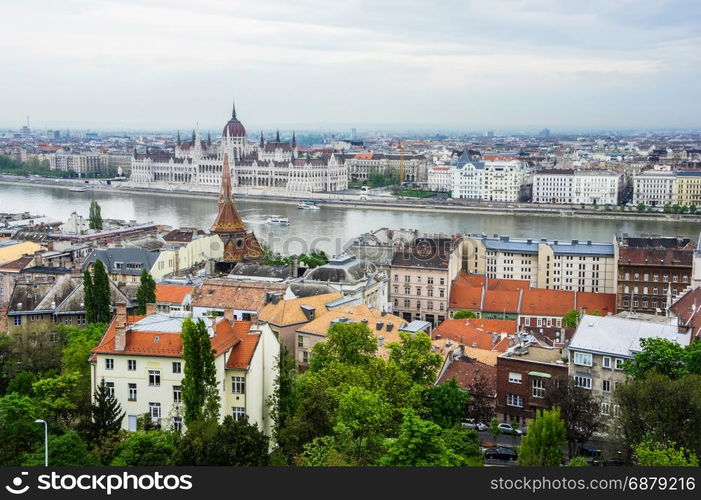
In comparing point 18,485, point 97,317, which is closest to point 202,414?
point 18,485

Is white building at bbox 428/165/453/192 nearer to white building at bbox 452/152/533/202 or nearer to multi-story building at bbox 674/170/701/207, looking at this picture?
white building at bbox 452/152/533/202

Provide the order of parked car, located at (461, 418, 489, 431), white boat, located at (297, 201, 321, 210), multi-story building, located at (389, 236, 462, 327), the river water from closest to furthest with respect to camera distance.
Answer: parked car, located at (461, 418, 489, 431) < multi-story building, located at (389, 236, 462, 327) < the river water < white boat, located at (297, 201, 321, 210)

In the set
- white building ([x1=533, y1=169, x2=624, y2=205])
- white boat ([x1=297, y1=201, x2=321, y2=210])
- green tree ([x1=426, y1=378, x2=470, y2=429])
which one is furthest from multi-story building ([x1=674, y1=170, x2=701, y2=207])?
green tree ([x1=426, y1=378, x2=470, y2=429])

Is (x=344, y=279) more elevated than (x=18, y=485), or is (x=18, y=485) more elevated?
(x=18, y=485)

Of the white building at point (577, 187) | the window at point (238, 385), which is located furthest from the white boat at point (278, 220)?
the window at point (238, 385)

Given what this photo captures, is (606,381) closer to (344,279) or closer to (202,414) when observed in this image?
(202,414)

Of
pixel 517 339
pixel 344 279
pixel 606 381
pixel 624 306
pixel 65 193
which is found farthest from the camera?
pixel 65 193

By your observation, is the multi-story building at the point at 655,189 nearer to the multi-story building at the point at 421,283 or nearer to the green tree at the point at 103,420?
the multi-story building at the point at 421,283
